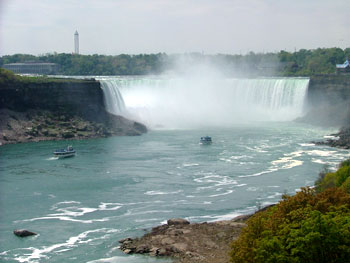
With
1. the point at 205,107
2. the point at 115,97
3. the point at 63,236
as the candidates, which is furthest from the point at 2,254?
the point at 205,107

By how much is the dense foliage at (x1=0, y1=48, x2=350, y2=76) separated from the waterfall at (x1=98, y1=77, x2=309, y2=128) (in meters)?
18.4

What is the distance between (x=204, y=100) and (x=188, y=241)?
165 ft

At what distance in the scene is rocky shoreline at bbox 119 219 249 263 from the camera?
1877 centimetres

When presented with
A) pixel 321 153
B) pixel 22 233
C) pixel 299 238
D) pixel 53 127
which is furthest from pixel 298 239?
pixel 53 127

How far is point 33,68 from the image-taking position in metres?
99.8

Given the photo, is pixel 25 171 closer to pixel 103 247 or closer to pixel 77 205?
pixel 77 205

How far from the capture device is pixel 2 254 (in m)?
19.6

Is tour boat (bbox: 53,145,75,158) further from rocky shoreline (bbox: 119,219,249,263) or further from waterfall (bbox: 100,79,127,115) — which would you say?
waterfall (bbox: 100,79,127,115)

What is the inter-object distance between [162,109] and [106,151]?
73.7ft

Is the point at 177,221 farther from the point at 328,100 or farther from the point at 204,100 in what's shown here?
the point at 204,100

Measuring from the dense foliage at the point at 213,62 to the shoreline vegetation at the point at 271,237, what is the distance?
68.4 metres

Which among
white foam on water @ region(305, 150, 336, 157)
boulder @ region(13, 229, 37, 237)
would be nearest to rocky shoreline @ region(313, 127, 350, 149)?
white foam on water @ region(305, 150, 336, 157)

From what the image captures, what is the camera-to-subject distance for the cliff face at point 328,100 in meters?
56.8

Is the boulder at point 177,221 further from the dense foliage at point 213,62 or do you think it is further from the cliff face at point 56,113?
the dense foliage at point 213,62
